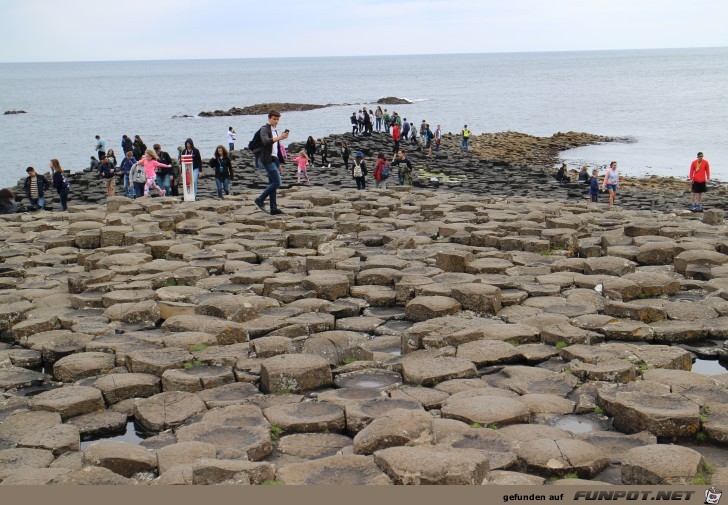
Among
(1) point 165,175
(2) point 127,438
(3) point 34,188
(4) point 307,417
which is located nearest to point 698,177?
(1) point 165,175

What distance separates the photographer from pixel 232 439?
5.52 m

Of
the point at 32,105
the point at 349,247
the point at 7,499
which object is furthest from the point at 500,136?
the point at 32,105

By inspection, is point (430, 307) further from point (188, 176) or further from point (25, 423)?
point (188, 176)

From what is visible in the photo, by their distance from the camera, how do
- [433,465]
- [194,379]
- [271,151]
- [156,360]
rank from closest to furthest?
1. [433,465]
2. [194,379]
3. [156,360]
4. [271,151]

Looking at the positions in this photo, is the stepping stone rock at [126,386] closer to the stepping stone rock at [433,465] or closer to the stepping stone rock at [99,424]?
the stepping stone rock at [99,424]

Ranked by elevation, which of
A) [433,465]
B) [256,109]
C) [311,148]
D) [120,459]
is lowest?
[120,459]

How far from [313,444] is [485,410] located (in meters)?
1.35

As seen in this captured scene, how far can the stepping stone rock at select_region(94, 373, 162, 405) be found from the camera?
21.6ft

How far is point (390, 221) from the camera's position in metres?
14.4

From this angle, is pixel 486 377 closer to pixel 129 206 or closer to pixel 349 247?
pixel 349 247

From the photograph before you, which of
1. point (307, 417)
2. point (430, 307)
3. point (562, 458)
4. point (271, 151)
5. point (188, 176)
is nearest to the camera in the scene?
point (562, 458)

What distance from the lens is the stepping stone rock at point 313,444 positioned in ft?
17.7

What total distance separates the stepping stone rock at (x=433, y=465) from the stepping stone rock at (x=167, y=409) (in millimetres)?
2022

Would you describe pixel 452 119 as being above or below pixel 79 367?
above
